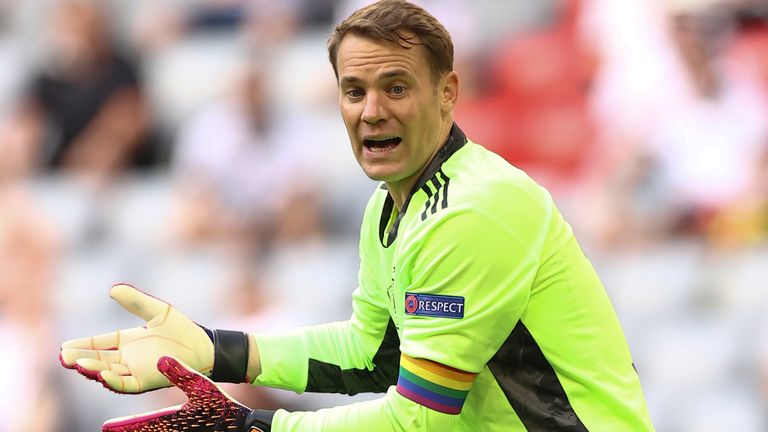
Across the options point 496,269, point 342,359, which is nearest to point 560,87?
point 342,359

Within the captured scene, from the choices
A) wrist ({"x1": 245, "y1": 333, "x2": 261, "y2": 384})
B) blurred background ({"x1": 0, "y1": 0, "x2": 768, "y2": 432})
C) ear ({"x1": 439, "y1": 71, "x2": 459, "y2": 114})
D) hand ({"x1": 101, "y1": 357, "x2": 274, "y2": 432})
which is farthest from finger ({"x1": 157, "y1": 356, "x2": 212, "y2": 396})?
blurred background ({"x1": 0, "y1": 0, "x2": 768, "y2": 432})

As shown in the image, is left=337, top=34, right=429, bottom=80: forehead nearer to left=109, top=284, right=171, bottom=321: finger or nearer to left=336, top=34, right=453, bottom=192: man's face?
left=336, top=34, right=453, bottom=192: man's face

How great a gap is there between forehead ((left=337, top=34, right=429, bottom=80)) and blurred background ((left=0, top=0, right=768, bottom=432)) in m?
2.50

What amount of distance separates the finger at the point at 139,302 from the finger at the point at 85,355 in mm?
116

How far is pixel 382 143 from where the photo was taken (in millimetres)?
2955

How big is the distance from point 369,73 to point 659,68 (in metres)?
3.46

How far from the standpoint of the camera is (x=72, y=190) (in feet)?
24.1

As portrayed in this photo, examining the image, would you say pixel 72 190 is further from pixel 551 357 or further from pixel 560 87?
pixel 551 357

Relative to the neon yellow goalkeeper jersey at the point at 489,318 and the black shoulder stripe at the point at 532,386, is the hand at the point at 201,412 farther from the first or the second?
the black shoulder stripe at the point at 532,386

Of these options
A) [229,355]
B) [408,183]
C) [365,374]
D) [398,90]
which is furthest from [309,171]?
[398,90]

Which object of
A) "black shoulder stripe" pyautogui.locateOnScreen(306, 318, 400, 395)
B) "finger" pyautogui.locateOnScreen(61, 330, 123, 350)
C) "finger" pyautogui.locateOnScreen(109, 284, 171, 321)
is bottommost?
"black shoulder stripe" pyautogui.locateOnScreen(306, 318, 400, 395)

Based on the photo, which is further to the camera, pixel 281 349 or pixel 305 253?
pixel 305 253

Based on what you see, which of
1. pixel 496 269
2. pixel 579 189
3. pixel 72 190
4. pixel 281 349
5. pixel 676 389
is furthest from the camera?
pixel 72 190

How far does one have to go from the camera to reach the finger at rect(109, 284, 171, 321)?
3.03 m
